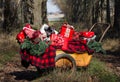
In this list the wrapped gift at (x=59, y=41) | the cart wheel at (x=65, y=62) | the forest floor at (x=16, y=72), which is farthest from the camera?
the forest floor at (x=16, y=72)

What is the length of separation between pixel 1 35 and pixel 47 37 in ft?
36.5

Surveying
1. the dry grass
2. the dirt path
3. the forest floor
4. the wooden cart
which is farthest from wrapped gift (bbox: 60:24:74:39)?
the dry grass

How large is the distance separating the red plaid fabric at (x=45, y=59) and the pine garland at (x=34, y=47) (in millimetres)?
119

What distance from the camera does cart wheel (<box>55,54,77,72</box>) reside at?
419 inches

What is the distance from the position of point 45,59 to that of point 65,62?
0.90m

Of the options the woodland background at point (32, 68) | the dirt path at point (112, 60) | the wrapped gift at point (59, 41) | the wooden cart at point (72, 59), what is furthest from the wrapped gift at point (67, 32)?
the dirt path at point (112, 60)

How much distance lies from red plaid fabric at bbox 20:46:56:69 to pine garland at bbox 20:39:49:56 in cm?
12

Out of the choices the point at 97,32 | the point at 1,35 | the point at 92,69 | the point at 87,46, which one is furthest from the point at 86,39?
the point at 97,32

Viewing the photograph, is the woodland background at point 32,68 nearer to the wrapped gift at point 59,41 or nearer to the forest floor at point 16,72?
the forest floor at point 16,72

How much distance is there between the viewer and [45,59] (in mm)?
10133

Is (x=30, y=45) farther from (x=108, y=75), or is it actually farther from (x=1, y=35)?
(x=1, y=35)

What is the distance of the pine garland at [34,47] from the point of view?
32.8ft

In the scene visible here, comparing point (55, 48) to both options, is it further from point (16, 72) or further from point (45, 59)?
point (16, 72)

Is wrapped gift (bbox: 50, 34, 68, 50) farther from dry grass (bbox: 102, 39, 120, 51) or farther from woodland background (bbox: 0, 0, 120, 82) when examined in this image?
dry grass (bbox: 102, 39, 120, 51)
